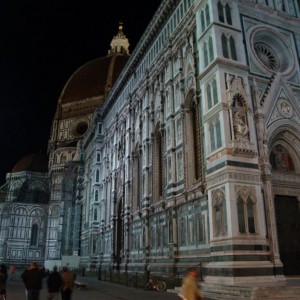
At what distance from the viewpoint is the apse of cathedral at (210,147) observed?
16.8 m

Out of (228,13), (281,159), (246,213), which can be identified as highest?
(228,13)

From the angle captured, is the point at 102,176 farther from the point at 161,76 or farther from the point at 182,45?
the point at 182,45

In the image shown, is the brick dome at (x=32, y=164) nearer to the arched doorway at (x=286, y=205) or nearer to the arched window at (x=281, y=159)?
the arched window at (x=281, y=159)

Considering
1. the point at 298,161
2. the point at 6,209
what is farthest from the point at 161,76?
the point at 6,209

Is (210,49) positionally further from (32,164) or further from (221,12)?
(32,164)

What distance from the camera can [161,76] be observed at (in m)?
28.0

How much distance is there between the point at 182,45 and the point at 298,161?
Answer: 445 inches

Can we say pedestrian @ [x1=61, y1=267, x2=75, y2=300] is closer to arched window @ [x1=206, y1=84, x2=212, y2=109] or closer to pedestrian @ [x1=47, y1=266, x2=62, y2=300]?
pedestrian @ [x1=47, y1=266, x2=62, y2=300]

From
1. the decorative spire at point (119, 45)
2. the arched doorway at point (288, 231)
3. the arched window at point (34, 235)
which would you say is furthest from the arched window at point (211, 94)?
the decorative spire at point (119, 45)

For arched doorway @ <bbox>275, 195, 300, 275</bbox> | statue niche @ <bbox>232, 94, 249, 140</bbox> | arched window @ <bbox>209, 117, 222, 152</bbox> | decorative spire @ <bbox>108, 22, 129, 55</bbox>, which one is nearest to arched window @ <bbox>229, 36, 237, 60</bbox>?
statue niche @ <bbox>232, 94, 249, 140</bbox>

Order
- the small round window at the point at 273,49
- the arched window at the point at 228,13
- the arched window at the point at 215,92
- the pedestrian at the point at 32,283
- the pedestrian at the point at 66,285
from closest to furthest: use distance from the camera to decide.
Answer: the pedestrian at the point at 32,283, the pedestrian at the point at 66,285, the arched window at the point at 215,92, the arched window at the point at 228,13, the small round window at the point at 273,49

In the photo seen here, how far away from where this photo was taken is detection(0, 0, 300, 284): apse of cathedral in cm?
1675

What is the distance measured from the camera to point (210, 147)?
18406 millimetres

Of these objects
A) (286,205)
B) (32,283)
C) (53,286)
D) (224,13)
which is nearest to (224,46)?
(224,13)
